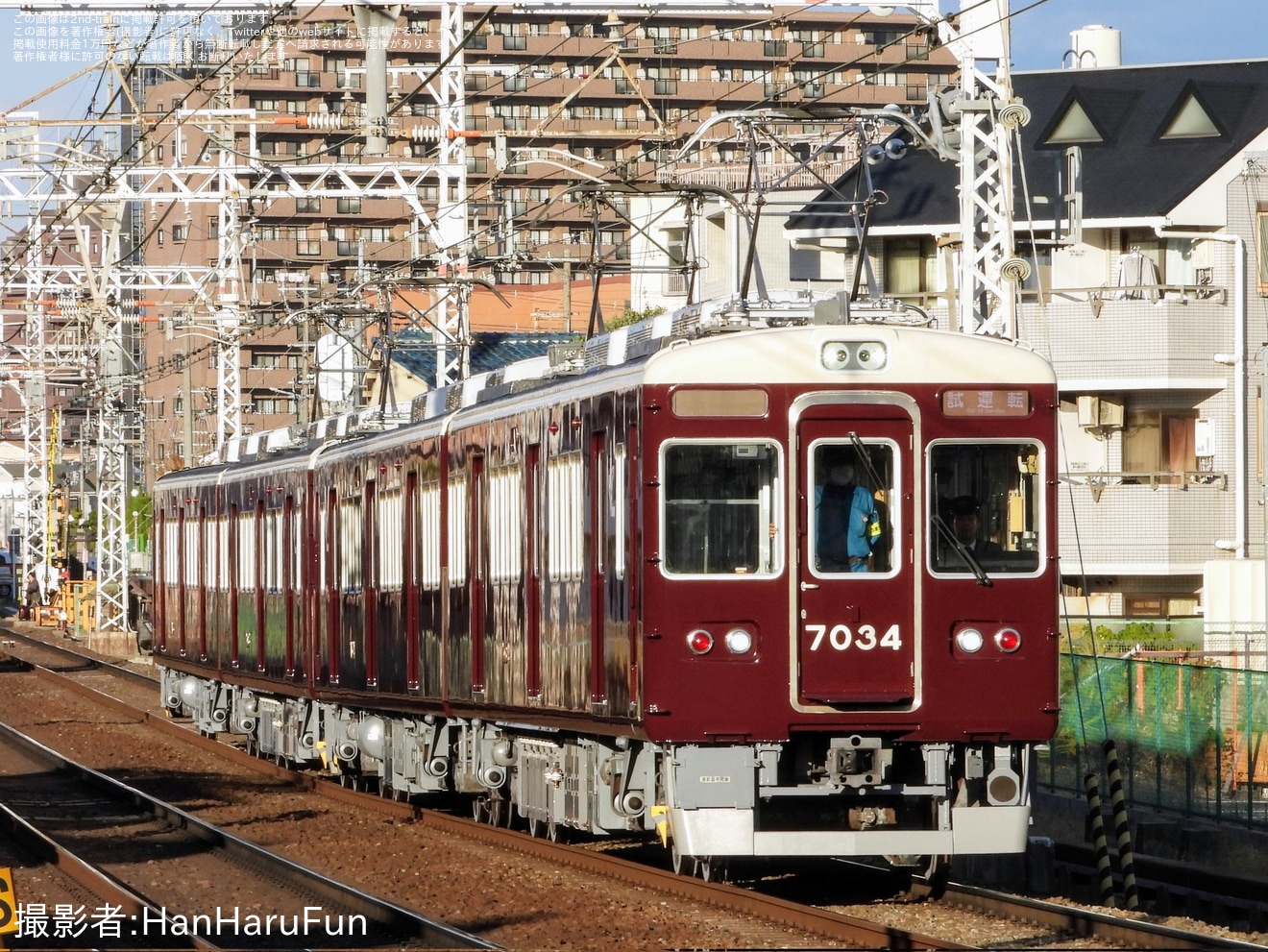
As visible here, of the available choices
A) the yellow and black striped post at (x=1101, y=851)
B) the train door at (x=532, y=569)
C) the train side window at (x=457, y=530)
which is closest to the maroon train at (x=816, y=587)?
the train door at (x=532, y=569)

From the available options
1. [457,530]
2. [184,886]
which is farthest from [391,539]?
[184,886]

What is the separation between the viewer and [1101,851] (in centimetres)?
1212

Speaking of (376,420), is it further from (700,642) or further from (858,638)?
(858,638)

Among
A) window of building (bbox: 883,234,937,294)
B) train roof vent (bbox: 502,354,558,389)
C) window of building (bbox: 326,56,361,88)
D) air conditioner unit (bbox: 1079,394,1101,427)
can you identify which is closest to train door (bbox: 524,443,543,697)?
train roof vent (bbox: 502,354,558,389)

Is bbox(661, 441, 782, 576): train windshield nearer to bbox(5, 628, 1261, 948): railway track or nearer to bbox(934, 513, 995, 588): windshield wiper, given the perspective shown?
bbox(934, 513, 995, 588): windshield wiper

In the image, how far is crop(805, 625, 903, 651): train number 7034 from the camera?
10336 millimetres

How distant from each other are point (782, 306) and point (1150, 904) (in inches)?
158

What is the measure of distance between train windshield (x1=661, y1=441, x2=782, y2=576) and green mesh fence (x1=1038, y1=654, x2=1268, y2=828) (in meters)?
4.02

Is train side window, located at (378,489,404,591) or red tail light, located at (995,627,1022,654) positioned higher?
train side window, located at (378,489,404,591)

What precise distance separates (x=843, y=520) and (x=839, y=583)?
311 millimetres

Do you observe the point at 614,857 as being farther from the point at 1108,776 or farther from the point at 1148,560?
the point at 1148,560

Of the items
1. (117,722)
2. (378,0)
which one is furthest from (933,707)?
(117,722)

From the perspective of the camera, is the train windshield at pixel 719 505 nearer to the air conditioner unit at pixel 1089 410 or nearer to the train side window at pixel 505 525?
the train side window at pixel 505 525

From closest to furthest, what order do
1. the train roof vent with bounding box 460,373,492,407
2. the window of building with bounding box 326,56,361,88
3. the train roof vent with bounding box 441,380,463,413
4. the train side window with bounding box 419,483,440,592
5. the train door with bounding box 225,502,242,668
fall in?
the train roof vent with bounding box 460,373,492,407, the train side window with bounding box 419,483,440,592, the train roof vent with bounding box 441,380,463,413, the train door with bounding box 225,502,242,668, the window of building with bounding box 326,56,361,88
